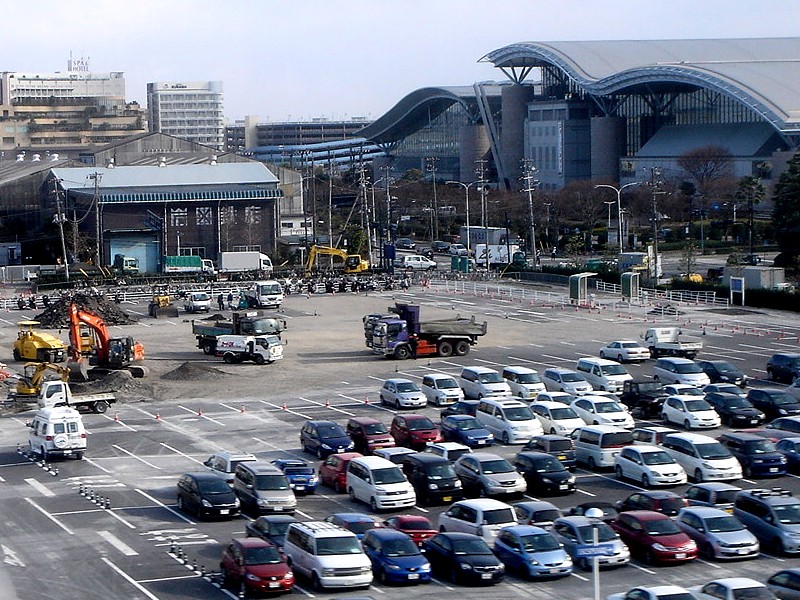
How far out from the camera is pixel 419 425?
34.9 m

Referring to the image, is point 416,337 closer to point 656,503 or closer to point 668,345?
point 668,345

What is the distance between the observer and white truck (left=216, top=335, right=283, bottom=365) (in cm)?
5122

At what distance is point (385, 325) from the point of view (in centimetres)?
5106

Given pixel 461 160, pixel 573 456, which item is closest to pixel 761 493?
pixel 573 456

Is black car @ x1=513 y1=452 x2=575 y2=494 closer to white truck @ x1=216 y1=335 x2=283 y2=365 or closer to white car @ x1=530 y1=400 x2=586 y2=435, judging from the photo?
white car @ x1=530 y1=400 x2=586 y2=435

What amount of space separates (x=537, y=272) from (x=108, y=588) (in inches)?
2453

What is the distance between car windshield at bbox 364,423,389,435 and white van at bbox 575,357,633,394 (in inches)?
403

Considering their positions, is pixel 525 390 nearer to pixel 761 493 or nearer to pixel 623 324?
pixel 761 493

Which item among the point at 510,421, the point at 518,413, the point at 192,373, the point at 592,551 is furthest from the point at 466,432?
the point at 192,373

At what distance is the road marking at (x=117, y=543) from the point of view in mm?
25562

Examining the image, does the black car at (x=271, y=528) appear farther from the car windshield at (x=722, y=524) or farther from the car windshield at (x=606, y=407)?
the car windshield at (x=606, y=407)

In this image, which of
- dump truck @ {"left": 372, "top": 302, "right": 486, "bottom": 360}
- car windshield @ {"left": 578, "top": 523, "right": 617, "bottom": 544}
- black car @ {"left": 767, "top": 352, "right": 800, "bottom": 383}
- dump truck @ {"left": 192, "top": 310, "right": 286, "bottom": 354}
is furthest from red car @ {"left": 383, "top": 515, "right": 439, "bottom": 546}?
dump truck @ {"left": 192, "top": 310, "right": 286, "bottom": 354}

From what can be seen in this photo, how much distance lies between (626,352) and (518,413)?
14.1 m

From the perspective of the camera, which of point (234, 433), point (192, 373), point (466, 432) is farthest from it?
point (192, 373)
